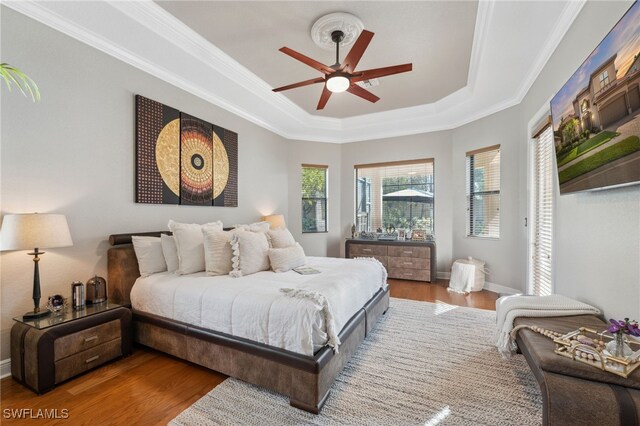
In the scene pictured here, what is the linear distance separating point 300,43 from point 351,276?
2.62m

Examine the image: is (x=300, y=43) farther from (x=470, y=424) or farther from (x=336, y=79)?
(x=470, y=424)

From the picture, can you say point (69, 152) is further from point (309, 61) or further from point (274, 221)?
point (274, 221)

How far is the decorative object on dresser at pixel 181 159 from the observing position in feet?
9.82

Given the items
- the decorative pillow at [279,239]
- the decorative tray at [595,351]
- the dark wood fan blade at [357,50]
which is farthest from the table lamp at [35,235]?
the decorative tray at [595,351]

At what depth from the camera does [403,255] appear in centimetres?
511

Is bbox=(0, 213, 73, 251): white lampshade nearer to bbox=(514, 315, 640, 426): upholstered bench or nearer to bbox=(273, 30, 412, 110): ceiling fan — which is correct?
bbox=(273, 30, 412, 110): ceiling fan

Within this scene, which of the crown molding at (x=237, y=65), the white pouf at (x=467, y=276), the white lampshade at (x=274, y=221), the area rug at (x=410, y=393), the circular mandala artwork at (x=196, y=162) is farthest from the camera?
the white lampshade at (x=274, y=221)

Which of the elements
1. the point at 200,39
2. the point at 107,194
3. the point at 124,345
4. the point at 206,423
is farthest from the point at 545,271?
the point at 107,194

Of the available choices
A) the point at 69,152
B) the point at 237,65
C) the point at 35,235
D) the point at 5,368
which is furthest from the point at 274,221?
the point at 5,368

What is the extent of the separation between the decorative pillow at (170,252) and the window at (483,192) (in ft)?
15.5

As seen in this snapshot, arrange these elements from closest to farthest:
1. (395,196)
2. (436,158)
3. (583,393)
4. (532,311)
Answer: (583,393), (532,311), (436,158), (395,196)

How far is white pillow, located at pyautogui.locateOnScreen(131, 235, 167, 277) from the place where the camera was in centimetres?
269

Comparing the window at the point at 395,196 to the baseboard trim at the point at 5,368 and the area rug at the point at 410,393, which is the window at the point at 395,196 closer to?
the area rug at the point at 410,393

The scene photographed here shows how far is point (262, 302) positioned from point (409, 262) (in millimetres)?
3793
